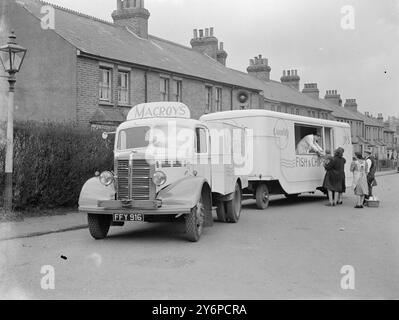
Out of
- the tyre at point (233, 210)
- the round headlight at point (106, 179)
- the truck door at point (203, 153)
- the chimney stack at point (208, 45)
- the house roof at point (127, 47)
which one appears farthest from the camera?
the chimney stack at point (208, 45)

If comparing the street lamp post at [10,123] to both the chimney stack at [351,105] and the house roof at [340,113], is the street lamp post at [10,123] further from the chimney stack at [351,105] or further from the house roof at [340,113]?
the chimney stack at [351,105]

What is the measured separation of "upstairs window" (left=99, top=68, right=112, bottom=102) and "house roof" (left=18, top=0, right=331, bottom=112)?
32.4 inches

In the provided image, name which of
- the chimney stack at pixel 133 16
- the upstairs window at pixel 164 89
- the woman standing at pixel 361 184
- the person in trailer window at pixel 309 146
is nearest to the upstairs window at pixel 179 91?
the upstairs window at pixel 164 89

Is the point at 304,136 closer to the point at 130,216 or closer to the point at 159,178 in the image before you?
the point at 159,178

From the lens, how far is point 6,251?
8.04m

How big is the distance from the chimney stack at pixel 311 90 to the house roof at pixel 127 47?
2294 centimetres

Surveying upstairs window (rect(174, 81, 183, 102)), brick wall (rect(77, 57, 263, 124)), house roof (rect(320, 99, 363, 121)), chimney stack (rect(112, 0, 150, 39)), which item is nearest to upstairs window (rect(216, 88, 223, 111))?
brick wall (rect(77, 57, 263, 124))

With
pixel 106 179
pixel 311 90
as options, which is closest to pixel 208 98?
pixel 106 179

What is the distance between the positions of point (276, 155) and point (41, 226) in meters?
7.93

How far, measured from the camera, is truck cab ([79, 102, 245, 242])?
28.6ft

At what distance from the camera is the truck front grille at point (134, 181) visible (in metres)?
8.95

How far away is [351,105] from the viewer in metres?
67.4
